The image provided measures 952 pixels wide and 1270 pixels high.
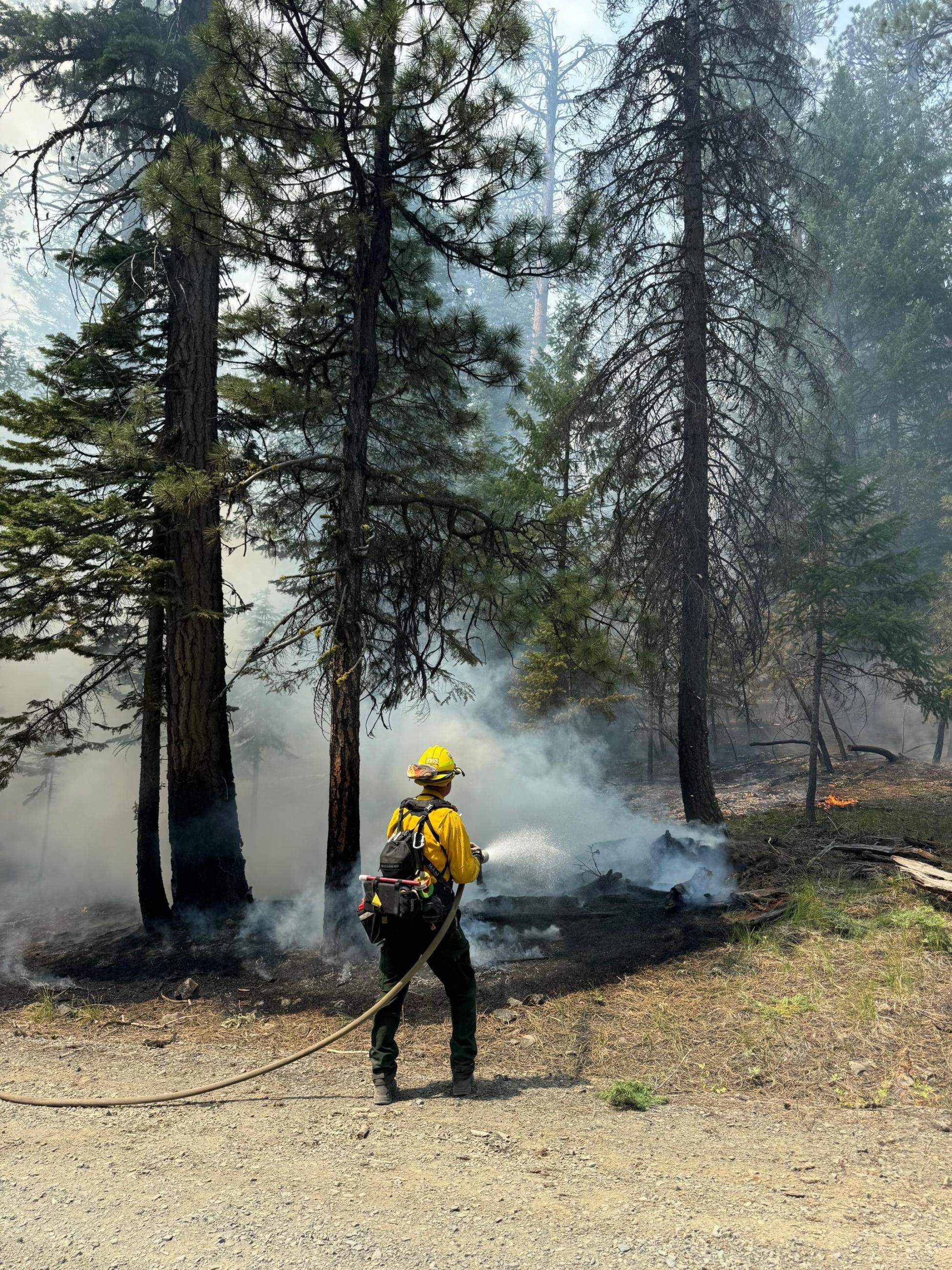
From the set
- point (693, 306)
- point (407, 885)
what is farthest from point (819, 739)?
point (407, 885)

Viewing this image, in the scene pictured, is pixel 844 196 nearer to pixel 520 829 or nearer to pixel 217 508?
pixel 520 829

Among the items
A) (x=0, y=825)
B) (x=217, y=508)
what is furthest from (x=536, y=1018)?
(x=0, y=825)

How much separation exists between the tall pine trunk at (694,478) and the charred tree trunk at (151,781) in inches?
279

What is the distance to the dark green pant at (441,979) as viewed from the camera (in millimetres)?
5191

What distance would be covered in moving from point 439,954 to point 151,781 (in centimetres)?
613

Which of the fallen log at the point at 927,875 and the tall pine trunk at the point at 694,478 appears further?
the tall pine trunk at the point at 694,478

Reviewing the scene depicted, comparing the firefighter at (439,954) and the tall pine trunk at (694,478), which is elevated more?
the tall pine trunk at (694,478)

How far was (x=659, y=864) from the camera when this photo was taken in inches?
414

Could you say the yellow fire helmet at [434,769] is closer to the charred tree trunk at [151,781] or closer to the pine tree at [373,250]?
the pine tree at [373,250]

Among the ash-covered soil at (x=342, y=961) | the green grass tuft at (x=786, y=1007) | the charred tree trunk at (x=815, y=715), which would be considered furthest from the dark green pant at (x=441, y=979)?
the charred tree trunk at (x=815, y=715)

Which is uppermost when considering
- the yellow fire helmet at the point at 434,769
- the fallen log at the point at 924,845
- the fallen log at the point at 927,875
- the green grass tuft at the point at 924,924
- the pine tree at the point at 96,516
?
the pine tree at the point at 96,516

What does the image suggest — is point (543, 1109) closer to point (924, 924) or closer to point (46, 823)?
point (924, 924)

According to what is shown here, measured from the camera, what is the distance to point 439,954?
17.3 ft

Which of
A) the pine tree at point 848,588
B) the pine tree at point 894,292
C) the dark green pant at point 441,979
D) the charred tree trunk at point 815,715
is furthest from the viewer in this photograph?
the pine tree at point 894,292
